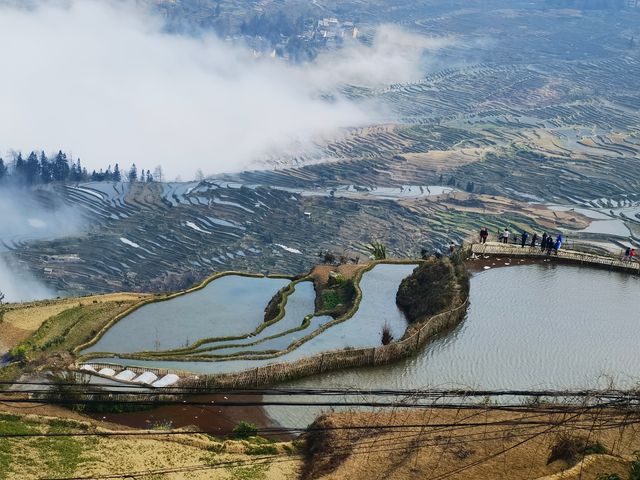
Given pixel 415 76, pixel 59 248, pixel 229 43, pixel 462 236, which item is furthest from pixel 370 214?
pixel 229 43

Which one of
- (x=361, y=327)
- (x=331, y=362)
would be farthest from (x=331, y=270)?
(x=331, y=362)

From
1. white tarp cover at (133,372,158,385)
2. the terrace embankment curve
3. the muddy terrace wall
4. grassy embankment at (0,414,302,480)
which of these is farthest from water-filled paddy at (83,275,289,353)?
grassy embankment at (0,414,302,480)

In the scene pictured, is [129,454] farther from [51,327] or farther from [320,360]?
[51,327]

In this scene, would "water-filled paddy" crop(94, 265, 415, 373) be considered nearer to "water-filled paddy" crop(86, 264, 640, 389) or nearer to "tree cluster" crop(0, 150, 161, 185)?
"water-filled paddy" crop(86, 264, 640, 389)

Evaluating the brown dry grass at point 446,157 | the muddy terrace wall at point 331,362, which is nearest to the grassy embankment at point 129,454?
the muddy terrace wall at point 331,362

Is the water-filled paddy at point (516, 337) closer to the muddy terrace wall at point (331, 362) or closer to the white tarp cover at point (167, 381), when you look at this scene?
the muddy terrace wall at point (331, 362)

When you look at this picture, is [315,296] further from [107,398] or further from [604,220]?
[604,220]

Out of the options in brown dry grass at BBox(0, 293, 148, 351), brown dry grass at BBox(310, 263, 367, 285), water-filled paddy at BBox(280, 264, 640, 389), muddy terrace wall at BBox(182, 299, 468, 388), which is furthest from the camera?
brown dry grass at BBox(310, 263, 367, 285)

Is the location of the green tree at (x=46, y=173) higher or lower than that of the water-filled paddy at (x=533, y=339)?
lower
